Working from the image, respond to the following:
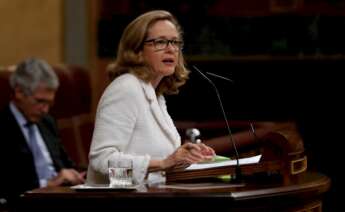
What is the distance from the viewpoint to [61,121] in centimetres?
704

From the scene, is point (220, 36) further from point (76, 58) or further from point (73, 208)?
point (73, 208)

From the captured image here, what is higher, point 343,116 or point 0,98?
point 0,98

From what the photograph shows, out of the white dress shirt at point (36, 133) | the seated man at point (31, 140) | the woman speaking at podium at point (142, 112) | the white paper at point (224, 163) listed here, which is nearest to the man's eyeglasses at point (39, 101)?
the seated man at point (31, 140)

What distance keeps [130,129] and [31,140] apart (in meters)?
2.24

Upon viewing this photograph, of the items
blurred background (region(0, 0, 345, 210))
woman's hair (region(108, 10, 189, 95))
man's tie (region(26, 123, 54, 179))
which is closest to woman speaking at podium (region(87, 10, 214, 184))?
woman's hair (region(108, 10, 189, 95))

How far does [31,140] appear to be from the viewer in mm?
5848

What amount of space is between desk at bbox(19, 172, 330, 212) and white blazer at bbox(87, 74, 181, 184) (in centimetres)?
23

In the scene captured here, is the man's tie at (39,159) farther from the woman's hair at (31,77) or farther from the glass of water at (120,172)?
the glass of water at (120,172)

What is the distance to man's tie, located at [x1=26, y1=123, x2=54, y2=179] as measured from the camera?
5828mm

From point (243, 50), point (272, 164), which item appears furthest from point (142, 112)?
point (243, 50)

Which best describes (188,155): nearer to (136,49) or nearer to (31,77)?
(136,49)

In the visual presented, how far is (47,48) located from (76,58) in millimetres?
288

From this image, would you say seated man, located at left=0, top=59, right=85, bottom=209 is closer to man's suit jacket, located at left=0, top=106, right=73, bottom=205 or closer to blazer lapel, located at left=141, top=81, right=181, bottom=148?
man's suit jacket, located at left=0, top=106, right=73, bottom=205

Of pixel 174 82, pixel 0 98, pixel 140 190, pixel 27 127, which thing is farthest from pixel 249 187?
pixel 0 98
